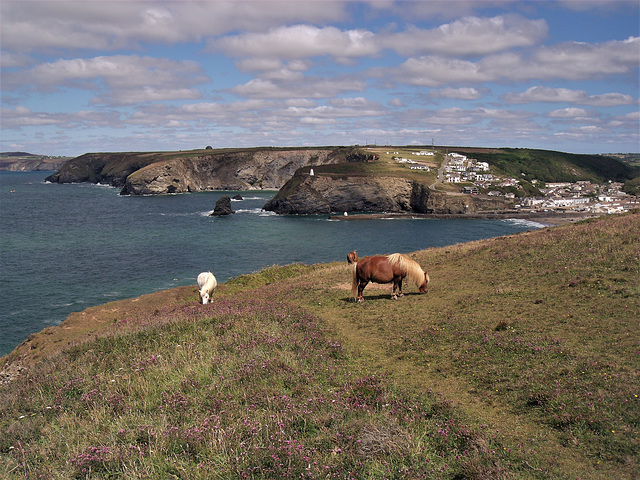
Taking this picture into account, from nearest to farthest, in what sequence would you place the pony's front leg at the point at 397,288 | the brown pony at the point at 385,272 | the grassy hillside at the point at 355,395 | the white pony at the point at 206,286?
1. the grassy hillside at the point at 355,395
2. the brown pony at the point at 385,272
3. the pony's front leg at the point at 397,288
4. the white pony at the point at 206,286

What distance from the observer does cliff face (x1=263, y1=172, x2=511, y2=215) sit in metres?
132

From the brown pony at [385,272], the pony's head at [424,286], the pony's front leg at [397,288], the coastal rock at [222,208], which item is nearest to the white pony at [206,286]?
the brown pony at [385,272]

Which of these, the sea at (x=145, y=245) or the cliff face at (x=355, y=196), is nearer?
the sea at (x=145, y=245)

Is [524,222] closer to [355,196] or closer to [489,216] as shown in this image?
[489,216]

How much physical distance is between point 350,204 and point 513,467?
131 meters

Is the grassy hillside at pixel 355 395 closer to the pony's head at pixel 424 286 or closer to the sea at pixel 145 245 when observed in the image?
the pony's head at pixel 424 286

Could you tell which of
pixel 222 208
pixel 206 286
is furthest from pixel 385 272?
pixel 222 208

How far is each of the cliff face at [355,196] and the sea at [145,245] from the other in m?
9.15

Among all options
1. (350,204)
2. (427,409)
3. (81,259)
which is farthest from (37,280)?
(350,204)

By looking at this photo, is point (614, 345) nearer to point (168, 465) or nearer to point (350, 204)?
point (168, 465)

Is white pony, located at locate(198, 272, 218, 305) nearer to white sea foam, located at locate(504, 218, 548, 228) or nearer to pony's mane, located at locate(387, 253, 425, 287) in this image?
pony's mane, located at locate(387, 253, 425, 287)

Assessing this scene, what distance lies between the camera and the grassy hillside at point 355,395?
722 cm

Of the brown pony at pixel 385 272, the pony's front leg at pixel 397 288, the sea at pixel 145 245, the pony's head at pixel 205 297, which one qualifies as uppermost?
the brown pony at pixel 385 272

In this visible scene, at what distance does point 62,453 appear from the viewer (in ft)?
25.7
